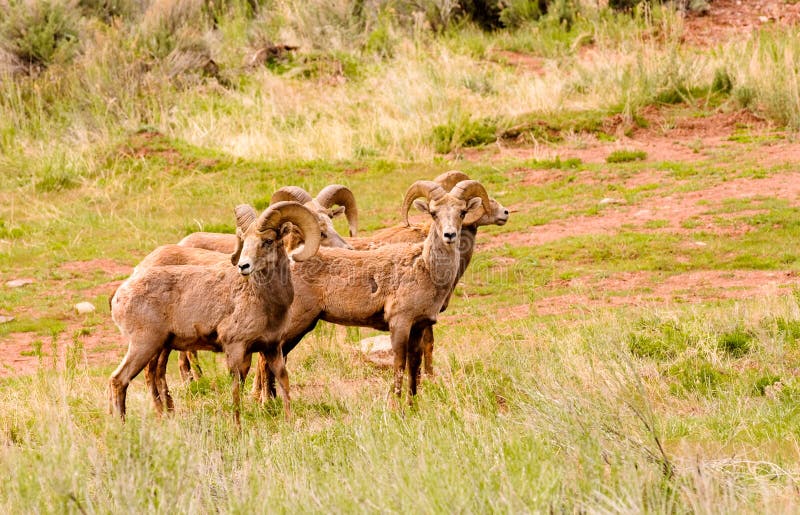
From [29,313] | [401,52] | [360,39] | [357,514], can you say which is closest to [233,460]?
[357,514]

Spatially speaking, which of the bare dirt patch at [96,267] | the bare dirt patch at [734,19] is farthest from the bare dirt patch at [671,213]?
the bare dirt patch at [734,19]

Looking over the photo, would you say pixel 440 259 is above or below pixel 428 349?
above

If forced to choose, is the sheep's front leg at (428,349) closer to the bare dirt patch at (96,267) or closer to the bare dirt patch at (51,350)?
the bare dirt patch at (51,350)

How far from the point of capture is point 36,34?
27.2m

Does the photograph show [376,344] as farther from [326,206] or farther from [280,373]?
[280,373]

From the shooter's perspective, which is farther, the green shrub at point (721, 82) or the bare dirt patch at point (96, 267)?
the green shrub at point (721, 82)

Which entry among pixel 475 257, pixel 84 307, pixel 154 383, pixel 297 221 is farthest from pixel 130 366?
pixel 475 257

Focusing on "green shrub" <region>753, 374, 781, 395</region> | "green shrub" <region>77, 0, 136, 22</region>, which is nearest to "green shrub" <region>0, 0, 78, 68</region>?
"green shrub" <region>77, 0, 136, 22</region>

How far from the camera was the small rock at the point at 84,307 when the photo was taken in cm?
1468

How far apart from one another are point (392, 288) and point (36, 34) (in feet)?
67.1

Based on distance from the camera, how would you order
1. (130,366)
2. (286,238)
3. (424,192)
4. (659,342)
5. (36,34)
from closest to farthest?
(130,366) → (659,342) → (424,192) → (286,238) → (36,34)

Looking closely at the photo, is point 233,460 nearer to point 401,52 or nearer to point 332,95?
point 332,95

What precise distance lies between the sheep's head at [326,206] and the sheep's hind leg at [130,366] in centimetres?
209

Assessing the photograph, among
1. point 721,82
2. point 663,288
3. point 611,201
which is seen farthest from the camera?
point 721,82
